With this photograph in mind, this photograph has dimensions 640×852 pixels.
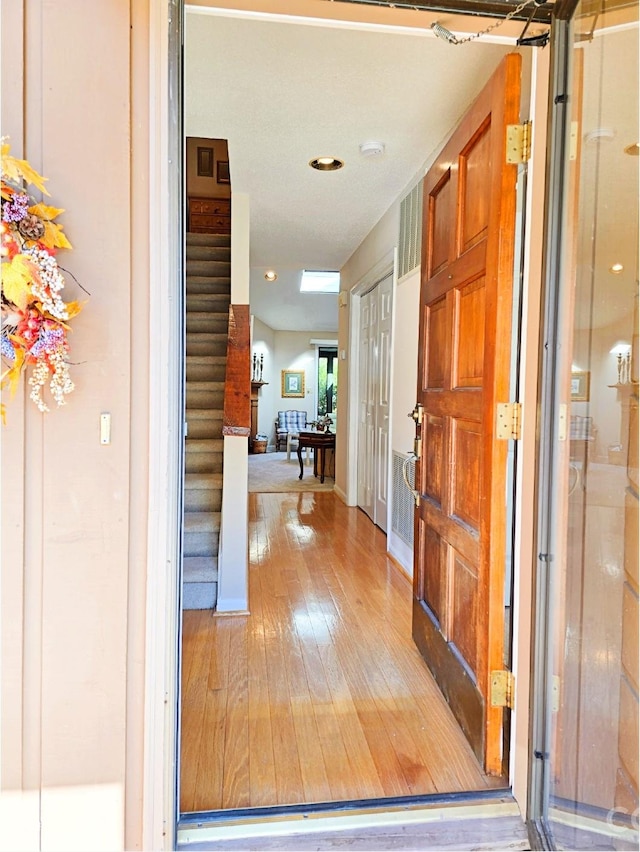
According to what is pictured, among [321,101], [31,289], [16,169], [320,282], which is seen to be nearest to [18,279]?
[31,289]

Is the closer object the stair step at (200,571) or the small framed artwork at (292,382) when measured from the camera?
the stair step at (200,571)

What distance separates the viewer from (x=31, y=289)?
1025 mm

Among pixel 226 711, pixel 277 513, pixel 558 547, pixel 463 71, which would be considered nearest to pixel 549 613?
pixel 558 547

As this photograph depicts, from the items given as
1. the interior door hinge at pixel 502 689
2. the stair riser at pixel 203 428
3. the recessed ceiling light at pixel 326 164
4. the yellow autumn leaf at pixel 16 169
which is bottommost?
the interior door hinge at pixel 502 689

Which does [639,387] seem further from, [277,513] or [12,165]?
[277,513]

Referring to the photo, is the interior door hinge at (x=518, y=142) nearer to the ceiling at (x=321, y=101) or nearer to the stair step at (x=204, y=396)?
the ceiling at (x=321, y=101)

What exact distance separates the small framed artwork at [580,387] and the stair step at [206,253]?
4.06 meters

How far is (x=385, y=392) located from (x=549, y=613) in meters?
2.91

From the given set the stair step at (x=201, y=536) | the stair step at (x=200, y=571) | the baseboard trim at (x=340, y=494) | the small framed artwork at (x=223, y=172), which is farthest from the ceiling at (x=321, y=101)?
the baseboard trim at (x=340, y=494)

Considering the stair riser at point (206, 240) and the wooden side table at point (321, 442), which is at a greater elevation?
the stair riser at point (206, 240)

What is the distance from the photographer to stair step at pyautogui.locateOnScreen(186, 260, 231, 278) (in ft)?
15.1

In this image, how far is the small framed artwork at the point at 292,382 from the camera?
1018cm

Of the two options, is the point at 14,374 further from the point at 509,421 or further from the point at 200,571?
the point at 200,571

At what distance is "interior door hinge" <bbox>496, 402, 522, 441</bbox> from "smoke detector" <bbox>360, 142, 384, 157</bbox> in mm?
1898
